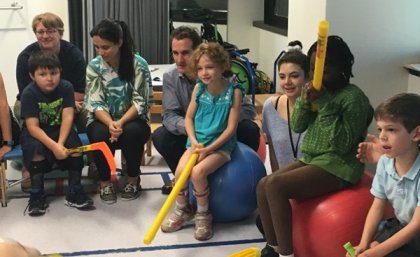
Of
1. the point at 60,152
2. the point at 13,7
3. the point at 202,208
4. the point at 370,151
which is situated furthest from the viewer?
the point at 13,7

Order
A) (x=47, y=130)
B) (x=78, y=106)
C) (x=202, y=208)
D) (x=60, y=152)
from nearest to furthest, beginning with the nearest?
(x=202, y=208), (x=60, y=152), (x=47, y=130), (x=78, y=106)

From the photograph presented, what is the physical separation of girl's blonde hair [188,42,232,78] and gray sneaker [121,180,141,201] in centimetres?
82

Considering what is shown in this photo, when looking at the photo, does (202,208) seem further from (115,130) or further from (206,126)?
(115,130)

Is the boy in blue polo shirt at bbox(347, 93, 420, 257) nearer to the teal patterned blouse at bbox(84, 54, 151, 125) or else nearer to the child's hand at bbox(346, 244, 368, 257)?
the child's hand at bbox(346, 244, 368, 257)

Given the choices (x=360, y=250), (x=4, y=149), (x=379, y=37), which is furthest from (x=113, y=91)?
(x=360, y=250)

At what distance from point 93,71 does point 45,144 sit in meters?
0.49

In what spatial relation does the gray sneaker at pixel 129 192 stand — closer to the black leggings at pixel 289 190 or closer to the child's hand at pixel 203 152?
the child's hand at pixel 203 152

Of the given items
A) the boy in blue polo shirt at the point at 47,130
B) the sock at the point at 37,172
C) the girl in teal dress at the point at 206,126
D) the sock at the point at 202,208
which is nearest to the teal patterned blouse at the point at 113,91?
the boy in blue polo shirt at the point at 47,130

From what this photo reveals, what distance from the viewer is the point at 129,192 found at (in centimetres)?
317

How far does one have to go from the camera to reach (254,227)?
2.79 m

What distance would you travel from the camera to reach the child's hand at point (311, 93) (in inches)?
88.0

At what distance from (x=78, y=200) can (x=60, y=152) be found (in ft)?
0.93

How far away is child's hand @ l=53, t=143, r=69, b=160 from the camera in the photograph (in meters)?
2.95

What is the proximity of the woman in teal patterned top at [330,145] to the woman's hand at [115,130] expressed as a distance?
104 centimetres
